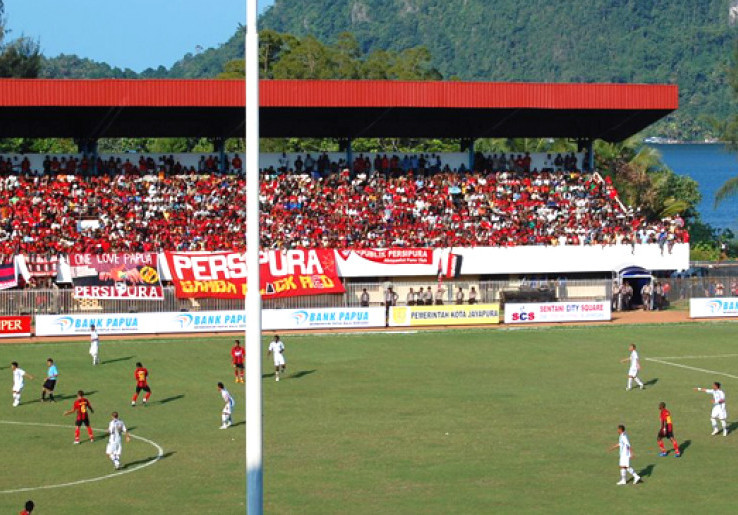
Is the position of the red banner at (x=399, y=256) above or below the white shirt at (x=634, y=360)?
above

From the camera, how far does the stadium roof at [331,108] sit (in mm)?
65188

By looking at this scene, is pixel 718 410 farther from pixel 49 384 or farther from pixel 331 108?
pixel 331 108

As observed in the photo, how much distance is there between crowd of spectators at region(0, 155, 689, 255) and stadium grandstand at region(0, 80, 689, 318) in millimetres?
99

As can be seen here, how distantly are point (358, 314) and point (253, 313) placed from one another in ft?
143

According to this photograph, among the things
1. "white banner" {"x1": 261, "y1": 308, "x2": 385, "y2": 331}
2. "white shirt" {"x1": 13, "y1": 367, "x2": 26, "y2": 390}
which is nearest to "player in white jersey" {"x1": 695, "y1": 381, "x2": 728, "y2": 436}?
"white shirt" {"x1": 13, "y1": 367, "x2": 26, "y2": 390}

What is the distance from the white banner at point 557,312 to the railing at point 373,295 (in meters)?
1.02

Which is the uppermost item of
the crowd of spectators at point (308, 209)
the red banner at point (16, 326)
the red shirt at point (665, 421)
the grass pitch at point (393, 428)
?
the crowd of spectators at point (308, 209)

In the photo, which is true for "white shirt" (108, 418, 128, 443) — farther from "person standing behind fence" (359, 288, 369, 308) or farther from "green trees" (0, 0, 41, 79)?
"green trees" (0, 0, 41, 79)

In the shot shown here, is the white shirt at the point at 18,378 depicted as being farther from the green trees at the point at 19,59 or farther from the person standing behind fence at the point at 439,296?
the green trees at the point at 19,59

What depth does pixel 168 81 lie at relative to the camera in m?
65.2

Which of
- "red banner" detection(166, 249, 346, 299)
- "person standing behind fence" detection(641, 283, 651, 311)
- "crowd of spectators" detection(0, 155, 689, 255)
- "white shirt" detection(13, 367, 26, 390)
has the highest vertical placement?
"crowd of spectators" detection(0, 155, 689, 255)

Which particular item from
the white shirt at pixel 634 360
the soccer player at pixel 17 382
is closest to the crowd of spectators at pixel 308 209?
the soccer player at pixel 17 382

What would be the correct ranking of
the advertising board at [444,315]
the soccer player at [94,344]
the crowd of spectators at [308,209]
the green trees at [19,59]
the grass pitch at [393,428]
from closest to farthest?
the grass pitch at [393,428] → the soccer player at [94,344] → the advertising board at [444,315] → the crowd of spectators at [308,209] → the green trees at [19,59]

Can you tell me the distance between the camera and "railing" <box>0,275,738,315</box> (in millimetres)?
54969
